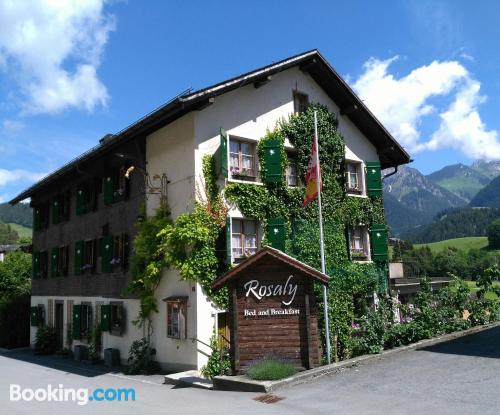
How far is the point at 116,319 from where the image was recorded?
19.8m

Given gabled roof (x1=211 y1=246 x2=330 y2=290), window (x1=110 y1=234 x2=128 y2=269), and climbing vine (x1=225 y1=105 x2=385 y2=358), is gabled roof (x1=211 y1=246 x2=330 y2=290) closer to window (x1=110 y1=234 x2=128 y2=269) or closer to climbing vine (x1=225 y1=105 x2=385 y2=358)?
climbing vine (x1=225 y1=105 x2=385 y2=358)

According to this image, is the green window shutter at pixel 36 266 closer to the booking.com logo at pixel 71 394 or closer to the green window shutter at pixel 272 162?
the booking.com logo at pixel 71 394

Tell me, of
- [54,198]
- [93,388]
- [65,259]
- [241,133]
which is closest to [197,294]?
[93,388]

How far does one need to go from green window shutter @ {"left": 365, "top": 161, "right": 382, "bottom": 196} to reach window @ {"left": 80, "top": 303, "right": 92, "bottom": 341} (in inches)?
504

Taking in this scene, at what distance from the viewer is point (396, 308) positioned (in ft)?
57.2

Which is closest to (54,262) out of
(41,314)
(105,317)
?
(41,314)

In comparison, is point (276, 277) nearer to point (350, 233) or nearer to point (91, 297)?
point (350, 233)

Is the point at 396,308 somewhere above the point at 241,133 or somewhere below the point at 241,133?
below

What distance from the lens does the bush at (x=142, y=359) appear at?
1705 centimetres

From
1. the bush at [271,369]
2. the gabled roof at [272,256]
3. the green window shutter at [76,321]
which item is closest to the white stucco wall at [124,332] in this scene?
the green window shutter at [76,321]

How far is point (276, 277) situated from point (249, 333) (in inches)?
62.2

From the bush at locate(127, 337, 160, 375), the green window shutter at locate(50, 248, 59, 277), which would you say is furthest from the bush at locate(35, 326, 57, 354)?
the bush at locate(127, 337, 160, 375)

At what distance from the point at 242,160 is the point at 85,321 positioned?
10.7 meters

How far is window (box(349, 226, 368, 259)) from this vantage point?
66.1ft
